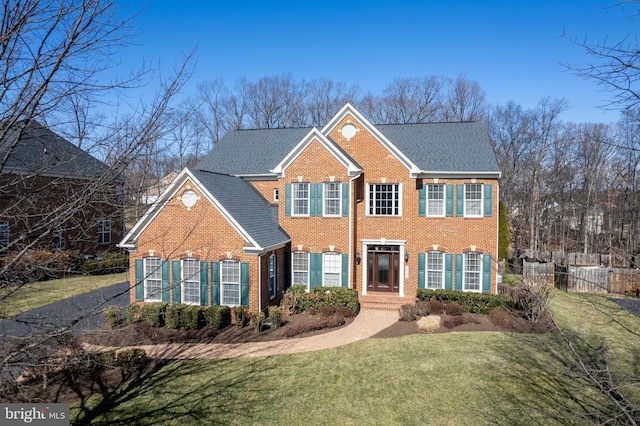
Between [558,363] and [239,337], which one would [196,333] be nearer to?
[239,337]

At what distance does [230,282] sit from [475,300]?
10.3 m

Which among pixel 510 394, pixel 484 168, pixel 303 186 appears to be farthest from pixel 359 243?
pixel 510 394

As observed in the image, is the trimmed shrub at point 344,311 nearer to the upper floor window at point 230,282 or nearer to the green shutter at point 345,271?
the green shutter at point 345,271

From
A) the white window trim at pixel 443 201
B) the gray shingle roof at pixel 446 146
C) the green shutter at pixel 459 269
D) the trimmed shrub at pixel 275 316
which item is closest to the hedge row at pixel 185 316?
the trimmed shrub at pixel 275 316

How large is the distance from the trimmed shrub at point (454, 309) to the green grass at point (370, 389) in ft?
10.1

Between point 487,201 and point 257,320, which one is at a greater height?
point 487,201

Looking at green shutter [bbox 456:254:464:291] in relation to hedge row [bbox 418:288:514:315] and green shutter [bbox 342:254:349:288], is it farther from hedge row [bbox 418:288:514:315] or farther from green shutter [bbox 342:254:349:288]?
green shutter [bbox 342:254:349:288]

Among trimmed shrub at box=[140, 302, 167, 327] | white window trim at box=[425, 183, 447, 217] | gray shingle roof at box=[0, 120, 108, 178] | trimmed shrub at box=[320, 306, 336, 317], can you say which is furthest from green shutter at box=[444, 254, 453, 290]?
gray shingle roof at box=[0, 120, 108, 178]

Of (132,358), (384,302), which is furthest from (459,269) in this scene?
(132,358)

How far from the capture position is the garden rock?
14117mm

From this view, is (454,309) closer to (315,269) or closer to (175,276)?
(315,269)

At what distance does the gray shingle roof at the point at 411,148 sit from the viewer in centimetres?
1862

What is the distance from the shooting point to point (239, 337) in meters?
13.7

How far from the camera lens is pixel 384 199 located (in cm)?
1884
